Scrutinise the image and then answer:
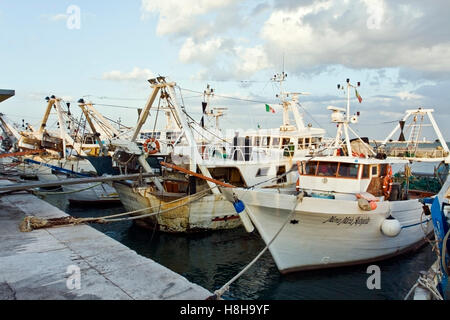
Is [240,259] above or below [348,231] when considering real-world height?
below

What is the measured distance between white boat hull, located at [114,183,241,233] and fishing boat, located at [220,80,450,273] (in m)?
3.91

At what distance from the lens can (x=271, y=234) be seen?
11008 millimetres

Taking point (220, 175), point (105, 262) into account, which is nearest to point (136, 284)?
point (105, 262)

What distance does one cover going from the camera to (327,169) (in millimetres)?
12117

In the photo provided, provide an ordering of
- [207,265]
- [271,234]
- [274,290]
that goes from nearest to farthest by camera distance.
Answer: [274,290] → [271,234] → [207,265]

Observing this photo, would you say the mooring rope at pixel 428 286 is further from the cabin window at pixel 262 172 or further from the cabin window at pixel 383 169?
the cabin window at pixel 262 172

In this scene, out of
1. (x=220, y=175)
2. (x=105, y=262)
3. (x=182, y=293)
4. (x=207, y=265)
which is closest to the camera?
(x=182, y=293)

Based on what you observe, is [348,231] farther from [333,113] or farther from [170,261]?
[170,261]

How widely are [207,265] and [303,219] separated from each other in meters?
4.24

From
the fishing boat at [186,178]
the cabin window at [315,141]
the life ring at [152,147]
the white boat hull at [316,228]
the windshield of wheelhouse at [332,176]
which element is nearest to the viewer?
the white boat hull at [316,228]

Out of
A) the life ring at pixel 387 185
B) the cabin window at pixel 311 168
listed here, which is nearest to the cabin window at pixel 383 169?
the life ring at pixel 387 185

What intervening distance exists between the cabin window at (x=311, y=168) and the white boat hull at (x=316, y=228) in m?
2.47

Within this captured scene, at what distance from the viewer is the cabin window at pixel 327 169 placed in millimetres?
11993

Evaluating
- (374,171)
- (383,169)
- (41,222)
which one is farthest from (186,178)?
(383,169)
